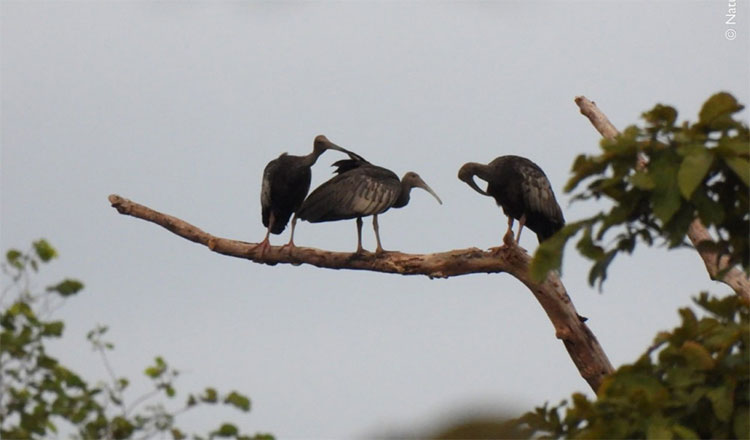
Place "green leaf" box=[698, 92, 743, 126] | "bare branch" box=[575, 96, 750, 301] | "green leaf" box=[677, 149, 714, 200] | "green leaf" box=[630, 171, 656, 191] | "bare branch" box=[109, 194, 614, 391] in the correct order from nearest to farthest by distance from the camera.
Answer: "green leaf" box=[677, 149, 714, 200]
"green leaf" box=[630, 171, 656, 191]
"green leaf" box=[698, 92, 743, 126]
"bare branch" box=[109, 194, 614, 391]
"bare branch" box=[575, 96, 750, 301]

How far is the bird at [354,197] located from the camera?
12.3 meters

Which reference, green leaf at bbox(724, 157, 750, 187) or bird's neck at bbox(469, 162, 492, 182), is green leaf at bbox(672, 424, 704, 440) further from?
bird's neck at bbox(469, 162, 492, 182)

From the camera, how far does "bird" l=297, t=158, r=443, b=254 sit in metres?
12.3

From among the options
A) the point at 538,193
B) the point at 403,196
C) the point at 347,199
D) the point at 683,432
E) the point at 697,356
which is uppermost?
the point at 403,196

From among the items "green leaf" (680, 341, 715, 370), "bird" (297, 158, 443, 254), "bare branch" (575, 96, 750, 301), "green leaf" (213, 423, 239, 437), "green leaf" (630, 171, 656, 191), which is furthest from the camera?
"bird" (297, 158, 443, 254)

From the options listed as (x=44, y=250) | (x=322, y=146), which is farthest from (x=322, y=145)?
(x=44, y=250)

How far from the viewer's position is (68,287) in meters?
7.28

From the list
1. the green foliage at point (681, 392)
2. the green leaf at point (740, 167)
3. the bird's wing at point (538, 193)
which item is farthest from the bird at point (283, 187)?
the green leaf at point (740, 167)

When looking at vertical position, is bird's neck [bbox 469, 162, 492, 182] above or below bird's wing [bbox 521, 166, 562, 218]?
above

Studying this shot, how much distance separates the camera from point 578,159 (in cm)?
566

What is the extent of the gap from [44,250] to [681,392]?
3.56 meters

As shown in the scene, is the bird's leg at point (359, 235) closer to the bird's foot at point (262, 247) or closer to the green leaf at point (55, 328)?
the bird's foot at point (262, 247)

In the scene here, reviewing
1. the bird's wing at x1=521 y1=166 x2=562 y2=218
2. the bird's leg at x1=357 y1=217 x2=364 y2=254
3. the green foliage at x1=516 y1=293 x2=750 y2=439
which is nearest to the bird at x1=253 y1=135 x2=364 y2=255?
the bird's leg at x1=357 y1=217 x2=364 y2=254

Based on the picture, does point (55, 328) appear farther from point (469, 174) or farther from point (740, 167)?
point (469, 174)
